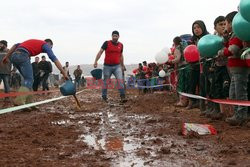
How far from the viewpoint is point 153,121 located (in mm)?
5695

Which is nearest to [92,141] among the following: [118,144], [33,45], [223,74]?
[118,144]

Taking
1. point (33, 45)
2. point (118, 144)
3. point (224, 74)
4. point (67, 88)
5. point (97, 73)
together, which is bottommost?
point (118, 144)

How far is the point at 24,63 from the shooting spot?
24.5 ft

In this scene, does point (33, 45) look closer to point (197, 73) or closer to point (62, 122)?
point (62, 122)

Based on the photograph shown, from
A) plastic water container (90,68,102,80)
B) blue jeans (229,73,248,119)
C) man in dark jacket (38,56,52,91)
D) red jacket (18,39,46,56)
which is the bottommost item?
blue jeans (229,73,248,119)

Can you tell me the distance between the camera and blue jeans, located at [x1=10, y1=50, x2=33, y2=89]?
7387 mm

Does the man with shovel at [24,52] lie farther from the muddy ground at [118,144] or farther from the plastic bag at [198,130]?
the plastic bag at [198,130]

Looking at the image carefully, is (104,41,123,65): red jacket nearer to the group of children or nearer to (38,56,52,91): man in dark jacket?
the group of children

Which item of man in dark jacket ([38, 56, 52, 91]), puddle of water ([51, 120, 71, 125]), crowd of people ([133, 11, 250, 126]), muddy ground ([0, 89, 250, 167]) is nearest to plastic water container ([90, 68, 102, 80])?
man in dark jacket ([38, 56, 52, 91])

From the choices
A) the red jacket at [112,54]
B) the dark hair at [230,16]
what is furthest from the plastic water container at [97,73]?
the dark hair at [230,16]

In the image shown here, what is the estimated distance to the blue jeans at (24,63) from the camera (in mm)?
7387

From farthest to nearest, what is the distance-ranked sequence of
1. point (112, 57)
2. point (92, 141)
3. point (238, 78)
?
point (112, 57), point (238, 78), point (92, 141)

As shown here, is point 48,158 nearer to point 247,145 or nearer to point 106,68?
point 247,145

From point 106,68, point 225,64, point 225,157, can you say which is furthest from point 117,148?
point 106,68
